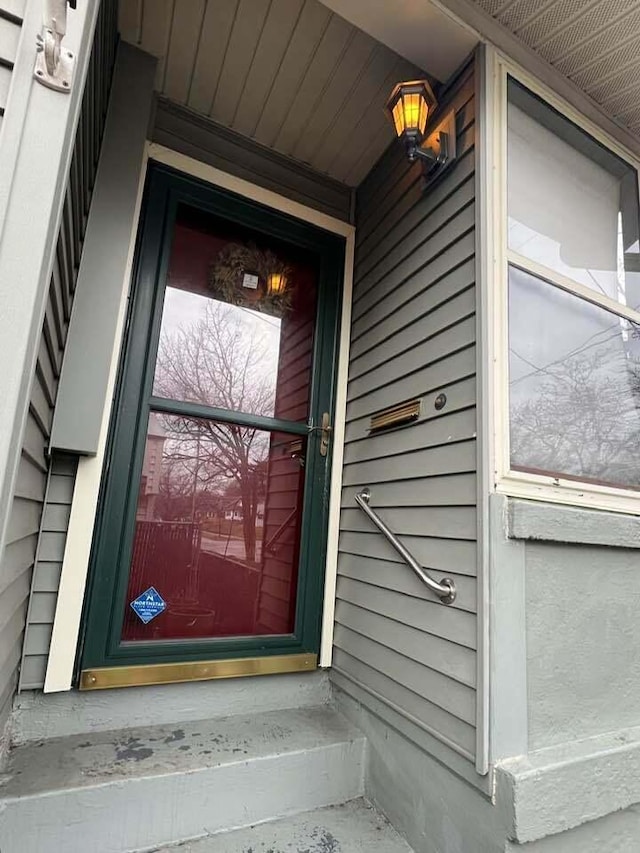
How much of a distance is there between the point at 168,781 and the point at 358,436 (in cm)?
143

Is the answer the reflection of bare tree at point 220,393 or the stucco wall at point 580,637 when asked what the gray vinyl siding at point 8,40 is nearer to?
the reflection of bare tree at point 220,393

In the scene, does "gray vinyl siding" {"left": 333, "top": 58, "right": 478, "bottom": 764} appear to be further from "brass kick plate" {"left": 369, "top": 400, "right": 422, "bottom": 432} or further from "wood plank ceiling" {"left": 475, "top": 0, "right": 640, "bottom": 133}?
"wood plank ceiling" {"left": 475, "top": 0, "right": 640, "bottom": 133}

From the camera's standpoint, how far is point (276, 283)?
2.32 metres

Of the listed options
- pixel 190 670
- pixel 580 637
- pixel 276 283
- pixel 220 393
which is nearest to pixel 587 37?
pixel 276 283

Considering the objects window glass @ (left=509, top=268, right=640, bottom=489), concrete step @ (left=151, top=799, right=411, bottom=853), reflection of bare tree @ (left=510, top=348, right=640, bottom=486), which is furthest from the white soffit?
concrete step @ (left=151, top=799, right=411, bottom=853)

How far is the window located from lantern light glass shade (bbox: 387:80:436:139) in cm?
31

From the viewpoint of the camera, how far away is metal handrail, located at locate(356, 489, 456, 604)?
1.49 m

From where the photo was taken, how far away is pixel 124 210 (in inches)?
69.3

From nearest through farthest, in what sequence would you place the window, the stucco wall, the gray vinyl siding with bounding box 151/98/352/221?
1. the stucco wall
2. the window
3. the gray vinyl siding with bounding box 151/98/352/221

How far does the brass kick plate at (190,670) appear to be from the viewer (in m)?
1.67

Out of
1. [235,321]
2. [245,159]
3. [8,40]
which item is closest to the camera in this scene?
[8,40]

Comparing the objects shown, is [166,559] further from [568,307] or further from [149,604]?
[568,307]

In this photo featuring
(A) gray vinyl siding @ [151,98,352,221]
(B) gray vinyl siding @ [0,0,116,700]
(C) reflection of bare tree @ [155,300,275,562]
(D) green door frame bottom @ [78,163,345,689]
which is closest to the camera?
(B) gray vinyl siding @ [0,0,116,700]

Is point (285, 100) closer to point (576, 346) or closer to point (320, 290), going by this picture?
point (320, 290)
